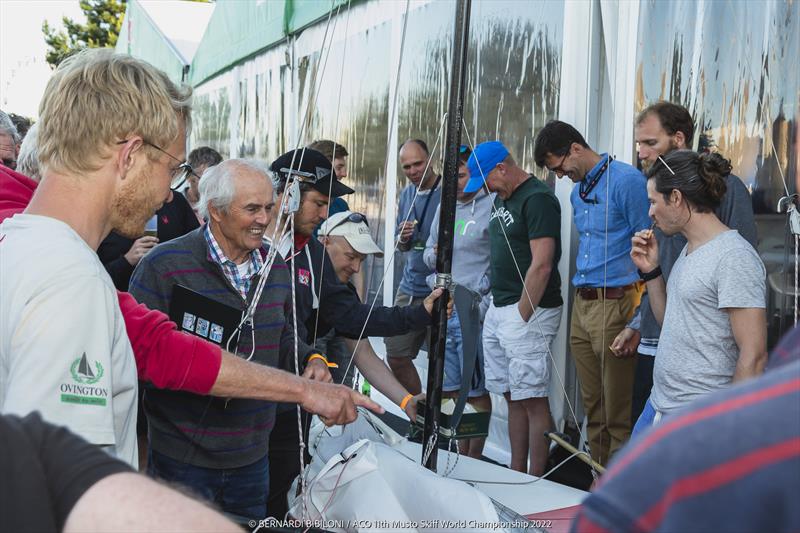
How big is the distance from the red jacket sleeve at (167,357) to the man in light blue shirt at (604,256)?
222 cm

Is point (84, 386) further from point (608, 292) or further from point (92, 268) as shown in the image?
point (608, 292)

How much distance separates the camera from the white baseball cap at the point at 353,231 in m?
3.26

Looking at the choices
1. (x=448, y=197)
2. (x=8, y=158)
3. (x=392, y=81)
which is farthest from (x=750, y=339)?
(x=392, y=81)

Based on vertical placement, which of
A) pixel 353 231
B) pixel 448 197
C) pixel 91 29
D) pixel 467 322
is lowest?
pixel 467 322

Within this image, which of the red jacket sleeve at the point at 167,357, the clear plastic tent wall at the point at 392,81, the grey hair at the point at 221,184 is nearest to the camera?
the red jacket sleeve at the point at 167,357

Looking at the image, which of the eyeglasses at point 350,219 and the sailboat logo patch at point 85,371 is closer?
the sailboat logo patch at point 85,371

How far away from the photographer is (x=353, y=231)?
3334 mm

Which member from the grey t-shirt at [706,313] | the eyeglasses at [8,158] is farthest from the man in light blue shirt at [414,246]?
the grey t-shirt at [706,313]

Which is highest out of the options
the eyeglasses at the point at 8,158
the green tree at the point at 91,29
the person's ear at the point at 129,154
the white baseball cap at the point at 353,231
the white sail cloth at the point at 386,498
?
the green tree at the point at 91,29

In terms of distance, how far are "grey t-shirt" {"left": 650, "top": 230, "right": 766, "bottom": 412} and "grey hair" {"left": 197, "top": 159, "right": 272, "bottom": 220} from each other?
135 centimetres

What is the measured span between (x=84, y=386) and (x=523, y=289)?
292cm

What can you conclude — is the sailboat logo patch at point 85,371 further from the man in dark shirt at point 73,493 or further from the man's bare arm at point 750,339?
the man's bare arm at point 750,339

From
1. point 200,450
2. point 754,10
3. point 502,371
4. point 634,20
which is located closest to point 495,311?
point 502,371

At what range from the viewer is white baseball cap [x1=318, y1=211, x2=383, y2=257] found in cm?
326
